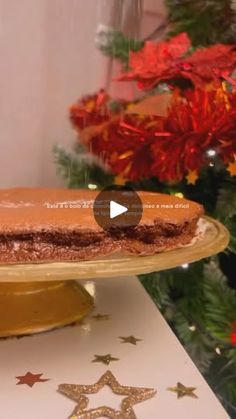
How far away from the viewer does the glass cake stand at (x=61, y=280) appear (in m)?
0.42

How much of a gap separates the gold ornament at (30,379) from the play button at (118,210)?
140 millimetres

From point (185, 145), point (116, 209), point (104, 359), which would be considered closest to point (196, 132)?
point (185, 145)

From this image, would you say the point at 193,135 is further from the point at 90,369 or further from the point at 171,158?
the point at 90,369

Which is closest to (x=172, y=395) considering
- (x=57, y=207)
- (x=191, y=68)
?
(x=57, y=207)

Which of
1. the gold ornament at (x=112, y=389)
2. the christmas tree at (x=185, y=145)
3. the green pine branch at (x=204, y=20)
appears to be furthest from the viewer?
the green pine branch at (x=204, y=20)

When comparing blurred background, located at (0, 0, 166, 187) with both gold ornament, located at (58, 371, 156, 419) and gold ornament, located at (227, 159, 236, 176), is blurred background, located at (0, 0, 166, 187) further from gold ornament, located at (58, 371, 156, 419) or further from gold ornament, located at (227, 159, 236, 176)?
gold ornament, located at (58, 371, 156, 419)

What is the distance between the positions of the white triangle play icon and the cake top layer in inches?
0.8

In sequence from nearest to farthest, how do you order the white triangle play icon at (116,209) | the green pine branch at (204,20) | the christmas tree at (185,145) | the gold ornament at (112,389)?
the gold ornament at (112,389) → the white triangle play icon at (116,209) → the christmas tree at (185,145) → the green pine branch at (204,20)

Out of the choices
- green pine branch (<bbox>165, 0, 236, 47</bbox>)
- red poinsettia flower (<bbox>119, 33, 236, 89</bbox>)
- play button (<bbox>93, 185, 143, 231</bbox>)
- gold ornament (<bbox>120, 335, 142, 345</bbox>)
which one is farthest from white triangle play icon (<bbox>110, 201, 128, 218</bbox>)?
green pine branch (<bbox>165, 0, 236, 47</bbox>)

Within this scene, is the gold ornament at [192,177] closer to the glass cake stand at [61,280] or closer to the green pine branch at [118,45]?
the glass cake stand at [61,280]

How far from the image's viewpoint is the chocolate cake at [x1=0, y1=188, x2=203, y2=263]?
0.43m

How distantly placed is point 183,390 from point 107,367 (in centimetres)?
7

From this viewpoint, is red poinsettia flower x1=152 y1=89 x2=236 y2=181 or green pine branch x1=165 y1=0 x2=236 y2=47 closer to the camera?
red poinsettia flower x1=152 y1=89 x2=236 y2=181

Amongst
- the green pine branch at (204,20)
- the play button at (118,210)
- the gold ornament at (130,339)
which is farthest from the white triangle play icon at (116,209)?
the green pine branch at (204,20)
